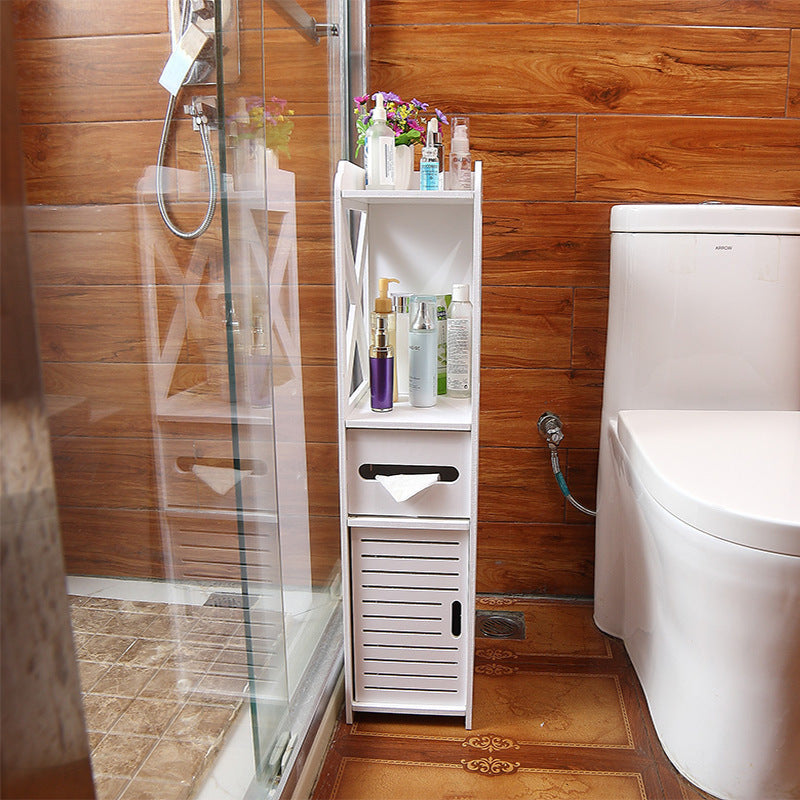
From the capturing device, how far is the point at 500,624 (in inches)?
75.2

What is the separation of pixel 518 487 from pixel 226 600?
1.06m

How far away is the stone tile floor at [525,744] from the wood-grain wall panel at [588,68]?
1225 millimetres

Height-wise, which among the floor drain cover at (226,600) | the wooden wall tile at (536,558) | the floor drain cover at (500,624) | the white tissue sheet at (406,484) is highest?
the white tissue sheet at (406,484)

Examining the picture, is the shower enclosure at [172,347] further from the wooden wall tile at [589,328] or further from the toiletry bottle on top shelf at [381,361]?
the wooden wall tile at [589,328]

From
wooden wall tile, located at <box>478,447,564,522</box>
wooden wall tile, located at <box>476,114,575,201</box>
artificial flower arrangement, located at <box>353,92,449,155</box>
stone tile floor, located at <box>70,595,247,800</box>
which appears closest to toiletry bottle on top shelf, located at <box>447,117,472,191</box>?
artificial flower arrangement, located at <box>353,92,449,155</box>

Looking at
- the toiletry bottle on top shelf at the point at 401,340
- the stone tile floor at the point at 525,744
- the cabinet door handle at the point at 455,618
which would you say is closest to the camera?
the stone tile floor at the point at 525,744

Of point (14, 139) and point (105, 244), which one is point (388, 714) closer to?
point (105, 244)

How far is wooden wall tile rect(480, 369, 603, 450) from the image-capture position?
6.39 ft

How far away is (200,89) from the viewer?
0.91 m

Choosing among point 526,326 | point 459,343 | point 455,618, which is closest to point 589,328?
point 526,326

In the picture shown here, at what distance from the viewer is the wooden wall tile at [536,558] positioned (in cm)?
202

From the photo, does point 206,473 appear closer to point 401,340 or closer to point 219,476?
point 219,476

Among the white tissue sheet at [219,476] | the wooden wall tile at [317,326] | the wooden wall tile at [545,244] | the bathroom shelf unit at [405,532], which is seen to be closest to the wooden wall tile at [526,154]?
the wooden wall tile at [545,244]

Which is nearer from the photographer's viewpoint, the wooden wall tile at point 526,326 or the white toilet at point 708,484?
the white toilet at point 708,484
